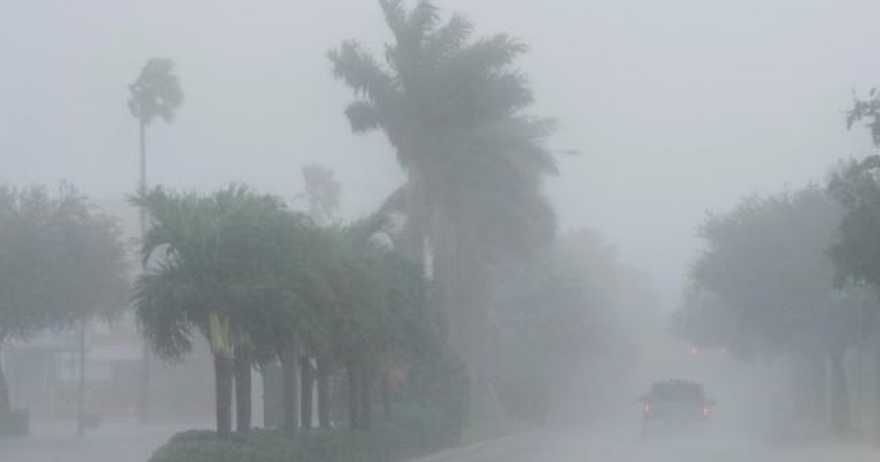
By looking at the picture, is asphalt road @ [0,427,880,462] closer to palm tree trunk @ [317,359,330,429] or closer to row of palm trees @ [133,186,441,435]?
palm tree trunk @ [317,359,330,429]

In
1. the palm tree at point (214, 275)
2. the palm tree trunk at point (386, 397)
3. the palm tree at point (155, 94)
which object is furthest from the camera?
the palm tree at point (155, 94)

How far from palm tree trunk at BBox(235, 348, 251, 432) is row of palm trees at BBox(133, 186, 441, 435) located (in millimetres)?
22

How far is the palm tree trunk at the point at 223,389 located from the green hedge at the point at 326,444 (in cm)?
19

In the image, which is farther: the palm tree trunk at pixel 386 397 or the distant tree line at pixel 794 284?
the distant tree line at pixel 794 284

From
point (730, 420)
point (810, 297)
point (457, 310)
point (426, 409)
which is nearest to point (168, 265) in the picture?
point (426, 409)

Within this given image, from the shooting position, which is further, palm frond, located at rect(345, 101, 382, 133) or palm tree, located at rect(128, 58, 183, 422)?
palm tree, located at rect(128, 58, 183, 422)

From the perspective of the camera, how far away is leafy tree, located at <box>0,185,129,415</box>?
180ft

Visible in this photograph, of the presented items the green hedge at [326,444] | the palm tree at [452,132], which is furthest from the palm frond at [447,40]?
the green hedge at [326,444]

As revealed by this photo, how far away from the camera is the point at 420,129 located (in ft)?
174

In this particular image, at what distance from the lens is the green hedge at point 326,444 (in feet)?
92.1

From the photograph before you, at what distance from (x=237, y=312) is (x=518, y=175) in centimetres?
2715

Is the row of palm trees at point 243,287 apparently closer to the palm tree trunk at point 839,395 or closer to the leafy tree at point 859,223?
the leafy tree at point 859,223

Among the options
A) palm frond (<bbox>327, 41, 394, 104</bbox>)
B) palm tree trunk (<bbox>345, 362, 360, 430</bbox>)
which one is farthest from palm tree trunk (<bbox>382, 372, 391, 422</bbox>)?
palm frond (<bbox>327, 41, 394, 104</bbox>)

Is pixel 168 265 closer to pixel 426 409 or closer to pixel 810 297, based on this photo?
pixel 426 409
